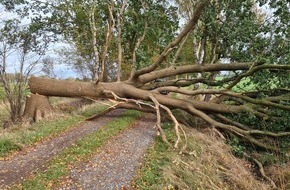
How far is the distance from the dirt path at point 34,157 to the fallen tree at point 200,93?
2.31 m

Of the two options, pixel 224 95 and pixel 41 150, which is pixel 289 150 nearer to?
pixel 224 95

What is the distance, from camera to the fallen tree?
29.3ft

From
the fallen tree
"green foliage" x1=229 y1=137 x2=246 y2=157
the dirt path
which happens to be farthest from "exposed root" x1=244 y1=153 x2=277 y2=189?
the dirt path

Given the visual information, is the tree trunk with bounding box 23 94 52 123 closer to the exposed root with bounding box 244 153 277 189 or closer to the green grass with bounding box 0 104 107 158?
the green grass with bounding box 0 104 107 158

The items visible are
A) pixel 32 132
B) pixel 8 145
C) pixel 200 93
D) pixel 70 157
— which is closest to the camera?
pixel 70 157

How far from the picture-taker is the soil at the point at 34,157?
532 centimetres

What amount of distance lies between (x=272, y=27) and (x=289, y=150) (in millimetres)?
4342

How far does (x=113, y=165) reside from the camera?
19.7 feet

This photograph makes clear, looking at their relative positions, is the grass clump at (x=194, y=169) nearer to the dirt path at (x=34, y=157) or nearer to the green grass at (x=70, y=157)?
the green grass at (x=70, y=157)

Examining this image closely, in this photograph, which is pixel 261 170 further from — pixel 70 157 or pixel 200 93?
pixel 70 157

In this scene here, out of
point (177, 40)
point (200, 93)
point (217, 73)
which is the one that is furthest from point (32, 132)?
point (217, 73)

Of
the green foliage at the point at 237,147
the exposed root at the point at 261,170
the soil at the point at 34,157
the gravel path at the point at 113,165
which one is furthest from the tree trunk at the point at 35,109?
the exposed root at the point at 261,170

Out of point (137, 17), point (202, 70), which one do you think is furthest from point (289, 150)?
point (137, 17)

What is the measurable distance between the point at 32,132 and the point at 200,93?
18.4 feet
